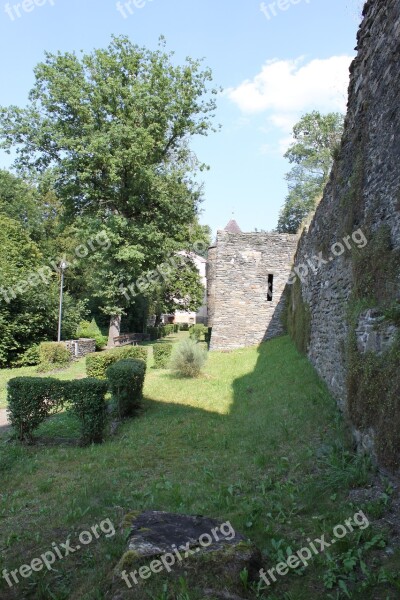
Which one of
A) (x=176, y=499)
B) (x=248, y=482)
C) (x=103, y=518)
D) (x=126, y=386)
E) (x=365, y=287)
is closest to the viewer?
(x=103, y=518)

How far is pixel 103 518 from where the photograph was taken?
3.82 m

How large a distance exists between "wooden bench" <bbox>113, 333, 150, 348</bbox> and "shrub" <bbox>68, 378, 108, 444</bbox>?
1440cm

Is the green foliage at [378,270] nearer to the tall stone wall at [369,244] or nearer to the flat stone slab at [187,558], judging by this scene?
the tall stone wall at [369,244]

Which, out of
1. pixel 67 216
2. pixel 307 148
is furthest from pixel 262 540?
pixel 307 148

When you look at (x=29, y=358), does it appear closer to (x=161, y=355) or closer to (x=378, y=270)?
(x=161, y=355)

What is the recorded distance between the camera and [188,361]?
11.4 m

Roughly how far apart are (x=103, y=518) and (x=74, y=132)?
19.8m

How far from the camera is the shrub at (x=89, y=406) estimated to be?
662cm

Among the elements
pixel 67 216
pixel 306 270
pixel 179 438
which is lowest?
pixel 179 438

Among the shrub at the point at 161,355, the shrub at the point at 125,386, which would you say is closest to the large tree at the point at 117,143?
the shrub at the point at 161,355

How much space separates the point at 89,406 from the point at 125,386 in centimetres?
125

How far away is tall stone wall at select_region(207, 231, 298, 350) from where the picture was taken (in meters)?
17.6

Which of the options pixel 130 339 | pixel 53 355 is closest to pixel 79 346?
pixel 53 355

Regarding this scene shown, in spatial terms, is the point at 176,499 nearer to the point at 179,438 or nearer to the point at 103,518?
the point at 103,518
